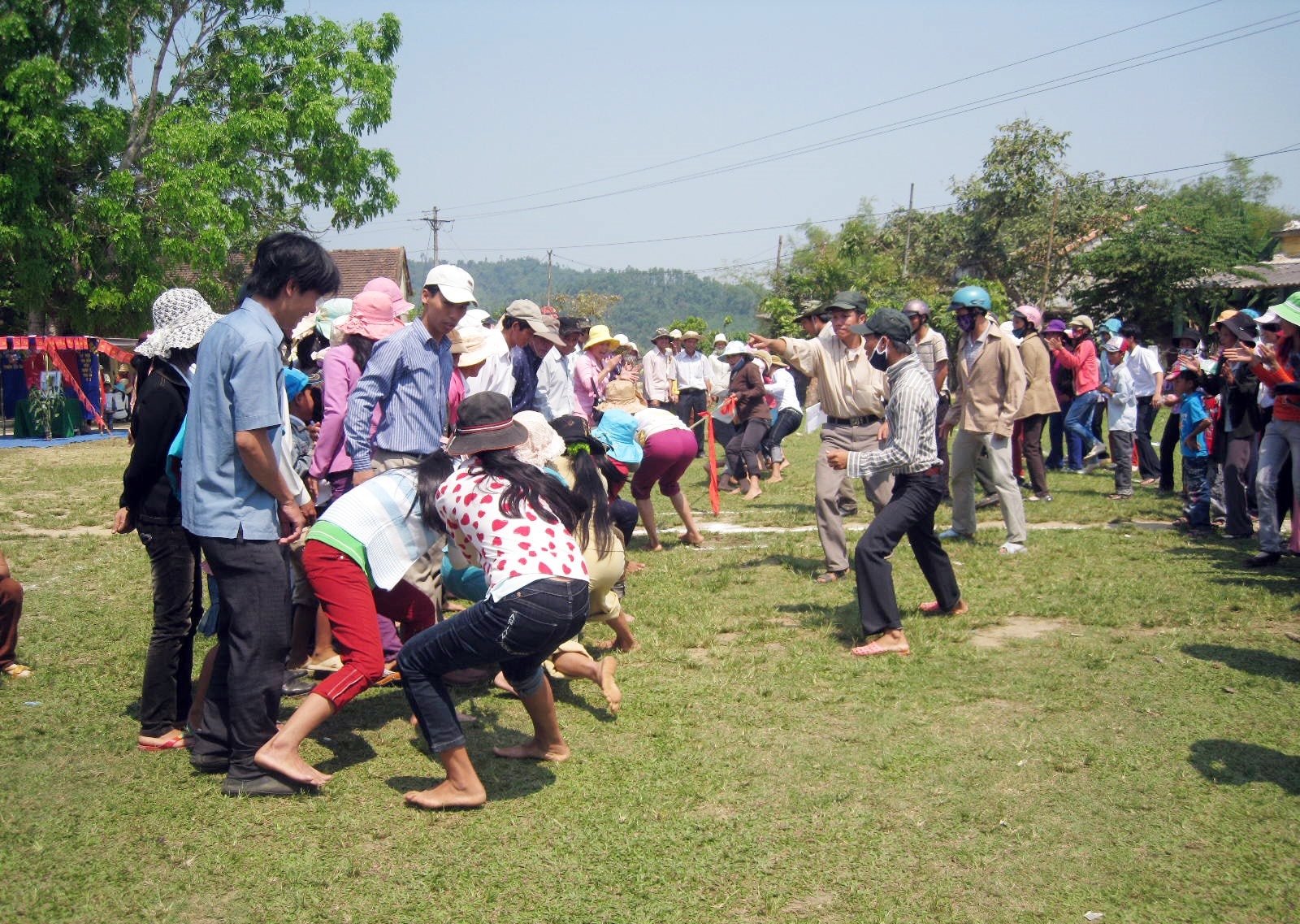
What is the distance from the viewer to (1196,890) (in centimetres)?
343

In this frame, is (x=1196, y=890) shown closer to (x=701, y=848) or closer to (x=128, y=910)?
(x=701, y=848)

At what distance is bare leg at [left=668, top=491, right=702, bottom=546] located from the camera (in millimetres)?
8688

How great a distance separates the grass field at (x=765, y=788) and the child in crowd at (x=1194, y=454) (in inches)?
95.5

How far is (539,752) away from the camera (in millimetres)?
4516

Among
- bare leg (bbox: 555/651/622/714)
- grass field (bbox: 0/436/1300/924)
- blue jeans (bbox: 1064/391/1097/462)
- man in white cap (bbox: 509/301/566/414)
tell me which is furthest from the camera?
blue jeans (bbox: 1064/391/1097/462)

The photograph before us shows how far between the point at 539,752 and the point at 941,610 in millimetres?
3283

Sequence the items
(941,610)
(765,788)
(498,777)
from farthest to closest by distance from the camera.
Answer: (941,610), (498,777), (765,788)

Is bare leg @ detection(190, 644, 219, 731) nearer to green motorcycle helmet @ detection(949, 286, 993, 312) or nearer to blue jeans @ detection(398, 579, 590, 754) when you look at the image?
blue jeans @ detection(398, 579, 590, 754)

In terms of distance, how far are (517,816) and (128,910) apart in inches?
53.4

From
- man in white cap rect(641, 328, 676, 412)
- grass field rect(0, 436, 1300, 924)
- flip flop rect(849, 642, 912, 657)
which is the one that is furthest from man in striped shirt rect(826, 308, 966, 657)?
man in white cap rect(641, 328, 676, 412)

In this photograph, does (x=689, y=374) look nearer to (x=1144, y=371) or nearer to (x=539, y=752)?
(x=1144, y=371)

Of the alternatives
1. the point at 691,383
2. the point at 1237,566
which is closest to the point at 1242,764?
the point at 1237,566

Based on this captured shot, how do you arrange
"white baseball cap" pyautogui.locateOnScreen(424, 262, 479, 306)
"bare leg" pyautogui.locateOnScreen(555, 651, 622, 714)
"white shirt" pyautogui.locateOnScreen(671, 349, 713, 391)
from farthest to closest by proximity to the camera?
"white shirt" pyautogui.locateOnScreen(671, 349, 713, 391) → "white baseball cap" pyautogui.locateOnScreen(424, 262, 479, 306) → "bare leg" pyautogui.locateOnScreen(555, 651, 622, 714)

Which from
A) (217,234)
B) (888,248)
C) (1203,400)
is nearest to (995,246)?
(888,248)
